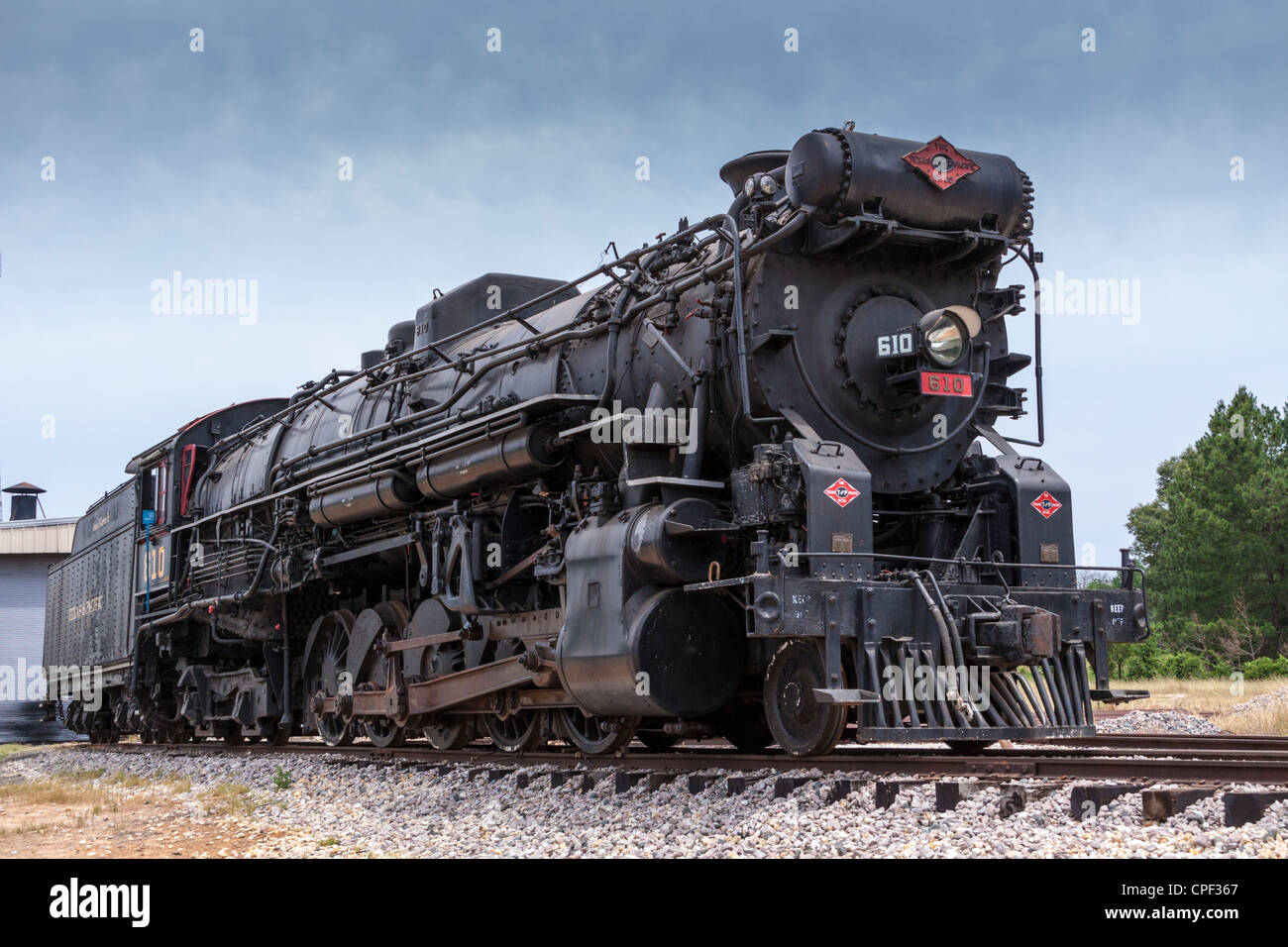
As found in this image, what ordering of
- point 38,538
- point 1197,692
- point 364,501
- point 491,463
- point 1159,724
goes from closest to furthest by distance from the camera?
point 491,463 → point 364,501 → point 1159,724 → point 1197,692 → point 38,538

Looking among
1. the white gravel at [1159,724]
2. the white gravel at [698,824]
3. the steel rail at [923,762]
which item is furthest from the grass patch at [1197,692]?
the white gravel at [698,824]

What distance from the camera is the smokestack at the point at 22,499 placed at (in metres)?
43.1

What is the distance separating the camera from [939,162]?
798 cm

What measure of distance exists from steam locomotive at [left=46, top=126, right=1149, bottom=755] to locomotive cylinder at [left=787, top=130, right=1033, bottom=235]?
19 millimetres

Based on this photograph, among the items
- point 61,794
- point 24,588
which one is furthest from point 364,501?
point 24,588

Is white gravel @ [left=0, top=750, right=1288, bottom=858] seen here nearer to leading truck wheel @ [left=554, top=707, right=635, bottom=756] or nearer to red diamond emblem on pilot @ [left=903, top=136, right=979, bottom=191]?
leading truck wheel @ [left=554, top=707, right=635, bottom=756]

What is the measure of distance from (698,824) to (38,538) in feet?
105

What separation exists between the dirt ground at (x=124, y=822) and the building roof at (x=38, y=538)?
929 inches

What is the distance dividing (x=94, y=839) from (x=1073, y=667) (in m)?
6.28

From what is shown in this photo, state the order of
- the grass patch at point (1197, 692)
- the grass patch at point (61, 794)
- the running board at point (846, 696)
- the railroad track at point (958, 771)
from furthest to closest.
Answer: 1. the grass patch at point (1197, 692)
2. the grass patch at point (61, 794)
3. the running board at point (846, 696)
4. the railroad track at point (958, 771)

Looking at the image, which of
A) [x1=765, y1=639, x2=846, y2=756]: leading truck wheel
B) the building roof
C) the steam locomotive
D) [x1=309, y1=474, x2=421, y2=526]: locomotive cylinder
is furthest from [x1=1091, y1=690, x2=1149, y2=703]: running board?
the building roof

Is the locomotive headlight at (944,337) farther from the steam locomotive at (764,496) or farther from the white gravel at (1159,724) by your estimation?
the white gravel at (1159,724)

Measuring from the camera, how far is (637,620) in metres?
7.67

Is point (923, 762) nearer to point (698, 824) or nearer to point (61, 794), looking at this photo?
point (698, 824)
